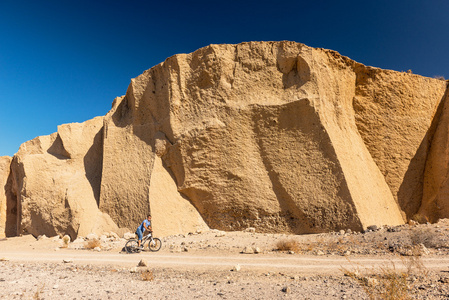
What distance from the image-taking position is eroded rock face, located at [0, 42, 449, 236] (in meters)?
11.6

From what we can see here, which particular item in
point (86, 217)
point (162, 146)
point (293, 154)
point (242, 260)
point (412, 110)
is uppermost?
point (412, 110)

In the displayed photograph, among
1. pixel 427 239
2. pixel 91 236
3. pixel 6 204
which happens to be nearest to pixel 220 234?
pixel 91 236

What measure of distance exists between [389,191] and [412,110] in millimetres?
3799

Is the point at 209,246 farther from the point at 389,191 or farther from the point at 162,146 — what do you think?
the point at 389,191

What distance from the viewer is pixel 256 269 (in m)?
6.46

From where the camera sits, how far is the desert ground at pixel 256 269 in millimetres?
4742

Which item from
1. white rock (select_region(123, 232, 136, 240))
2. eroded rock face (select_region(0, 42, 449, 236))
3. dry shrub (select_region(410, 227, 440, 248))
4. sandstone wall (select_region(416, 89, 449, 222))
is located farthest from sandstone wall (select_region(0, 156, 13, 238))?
sandstone wall (select_region(416, 89, 449, 222))

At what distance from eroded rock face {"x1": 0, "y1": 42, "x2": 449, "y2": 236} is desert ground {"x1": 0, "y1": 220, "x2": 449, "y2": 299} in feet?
4.89

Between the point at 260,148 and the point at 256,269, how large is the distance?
662cm

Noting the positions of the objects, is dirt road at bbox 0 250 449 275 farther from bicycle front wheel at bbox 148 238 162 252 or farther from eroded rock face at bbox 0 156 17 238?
eroded rock face at bbox 0 156 17 238

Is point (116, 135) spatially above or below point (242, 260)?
above

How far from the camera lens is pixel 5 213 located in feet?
64.5

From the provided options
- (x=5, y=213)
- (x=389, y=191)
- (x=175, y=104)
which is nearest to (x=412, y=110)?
(x=389, y=191)

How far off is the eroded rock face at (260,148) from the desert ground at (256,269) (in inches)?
58.7
